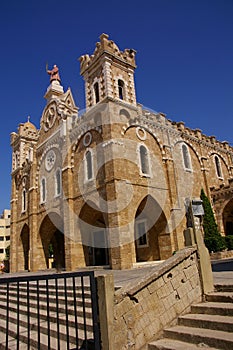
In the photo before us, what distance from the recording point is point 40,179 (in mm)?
24703

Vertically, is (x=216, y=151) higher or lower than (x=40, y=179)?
higher

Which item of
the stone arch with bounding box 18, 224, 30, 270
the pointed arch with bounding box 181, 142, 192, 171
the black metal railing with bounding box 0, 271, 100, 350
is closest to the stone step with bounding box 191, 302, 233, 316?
the black metal railing with bounding box 0, 271, 100, 350

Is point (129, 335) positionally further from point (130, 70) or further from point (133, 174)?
point (130, 70)

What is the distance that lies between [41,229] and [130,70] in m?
14.9

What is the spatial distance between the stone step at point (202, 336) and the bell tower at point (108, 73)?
48.5ft

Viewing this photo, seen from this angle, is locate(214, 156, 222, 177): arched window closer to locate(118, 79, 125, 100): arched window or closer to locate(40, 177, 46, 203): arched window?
locate(118, 79, 125, 100): arched window

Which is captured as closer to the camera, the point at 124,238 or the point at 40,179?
the point at 124,238

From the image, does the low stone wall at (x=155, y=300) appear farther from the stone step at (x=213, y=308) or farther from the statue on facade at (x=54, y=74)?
the statue on facade at (x=54, y=74)

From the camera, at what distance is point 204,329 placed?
510 cm

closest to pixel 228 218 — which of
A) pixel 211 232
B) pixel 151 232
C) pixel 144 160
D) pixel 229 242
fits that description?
pixel 229 242

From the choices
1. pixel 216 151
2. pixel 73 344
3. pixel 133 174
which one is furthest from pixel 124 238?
pixel 216 151

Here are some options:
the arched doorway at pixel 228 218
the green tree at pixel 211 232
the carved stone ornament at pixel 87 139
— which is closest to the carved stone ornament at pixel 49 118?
the carved stone ornament at pixel 87 139

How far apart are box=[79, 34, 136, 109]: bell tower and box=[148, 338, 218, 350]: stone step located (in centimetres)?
1494

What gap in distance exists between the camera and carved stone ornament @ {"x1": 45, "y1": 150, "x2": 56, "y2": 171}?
23.2 meters
